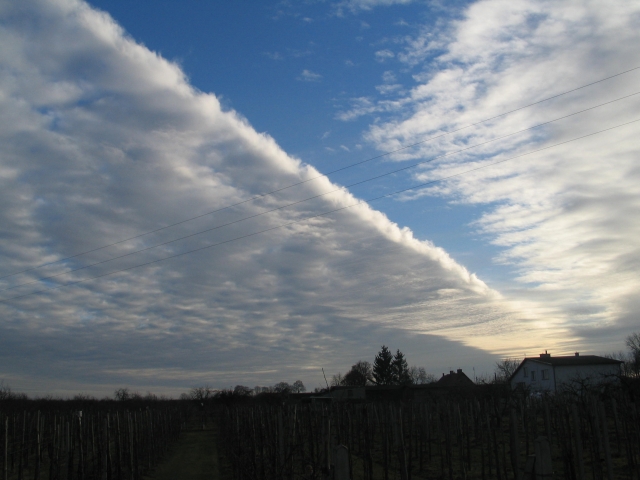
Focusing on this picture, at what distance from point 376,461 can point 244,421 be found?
5.64 metres

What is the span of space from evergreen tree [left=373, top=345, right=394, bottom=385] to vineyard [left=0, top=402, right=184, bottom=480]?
65967mm

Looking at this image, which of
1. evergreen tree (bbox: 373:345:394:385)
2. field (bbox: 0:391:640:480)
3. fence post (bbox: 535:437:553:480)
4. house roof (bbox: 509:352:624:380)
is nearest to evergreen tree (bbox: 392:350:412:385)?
evergreen tree (bbox: 373:345:394:385)

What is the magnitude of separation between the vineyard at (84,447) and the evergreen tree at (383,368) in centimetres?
6597

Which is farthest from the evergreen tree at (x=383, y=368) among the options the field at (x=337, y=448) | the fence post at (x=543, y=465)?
the fence post at (x=543, y=465)

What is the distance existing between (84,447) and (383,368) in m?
82.9

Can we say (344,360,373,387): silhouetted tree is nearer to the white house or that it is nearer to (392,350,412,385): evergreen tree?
(392,350,412,385): evergreen tree

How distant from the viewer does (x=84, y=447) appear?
Answer: 668 inches

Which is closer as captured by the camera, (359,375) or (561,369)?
(561,369)

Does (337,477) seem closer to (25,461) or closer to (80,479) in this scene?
(80,479)

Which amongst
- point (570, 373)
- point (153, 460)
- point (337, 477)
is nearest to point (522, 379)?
point (570, 373)

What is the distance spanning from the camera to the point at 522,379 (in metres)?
63.6

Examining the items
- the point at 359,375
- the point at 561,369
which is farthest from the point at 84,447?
the point at 359,375

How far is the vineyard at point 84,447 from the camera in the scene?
14.1 meters

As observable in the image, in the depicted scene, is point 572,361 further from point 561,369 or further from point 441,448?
point 441,448
